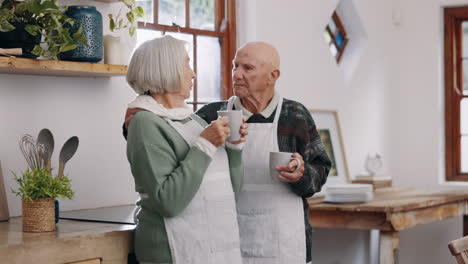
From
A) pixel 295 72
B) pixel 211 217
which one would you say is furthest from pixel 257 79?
pixel 295 72

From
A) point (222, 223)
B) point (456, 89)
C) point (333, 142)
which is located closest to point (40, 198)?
point (222, 223)

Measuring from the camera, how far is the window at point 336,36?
5.27 meters

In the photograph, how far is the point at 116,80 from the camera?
3301 millimetres

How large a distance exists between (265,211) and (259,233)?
Result: 8 cm

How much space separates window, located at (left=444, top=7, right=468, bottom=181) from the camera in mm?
5805

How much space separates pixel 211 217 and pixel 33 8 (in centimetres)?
98

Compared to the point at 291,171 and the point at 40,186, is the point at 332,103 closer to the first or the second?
the point at 291,171

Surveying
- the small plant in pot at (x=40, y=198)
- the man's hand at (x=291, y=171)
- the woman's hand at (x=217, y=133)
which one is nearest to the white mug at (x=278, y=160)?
the man's hand at (x=291, y=171)

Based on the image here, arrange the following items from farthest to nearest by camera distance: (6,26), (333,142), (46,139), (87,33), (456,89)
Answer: (456,89) < (333,142) < (87,33) < (46,139) < (6,26)

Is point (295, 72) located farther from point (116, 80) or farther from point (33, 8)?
point (33, 8)

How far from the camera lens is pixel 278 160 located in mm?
2461

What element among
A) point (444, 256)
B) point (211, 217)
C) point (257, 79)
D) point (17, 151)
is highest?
point (257, 79)

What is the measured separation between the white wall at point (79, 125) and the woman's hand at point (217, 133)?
967 mm

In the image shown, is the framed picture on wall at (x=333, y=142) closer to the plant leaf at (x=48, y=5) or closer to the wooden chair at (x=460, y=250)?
the wooden chair at (x=460, y=250)
